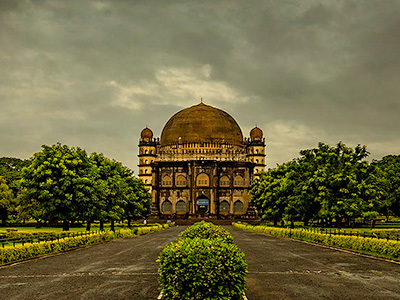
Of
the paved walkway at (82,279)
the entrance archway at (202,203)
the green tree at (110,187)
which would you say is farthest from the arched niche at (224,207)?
the paved walkway at (82,279)

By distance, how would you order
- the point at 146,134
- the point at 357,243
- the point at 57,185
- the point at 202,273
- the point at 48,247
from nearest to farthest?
the point at 202,273 < the point at 48,247 < the point at 357,243 < the point at 57,185 < the point at 146,134

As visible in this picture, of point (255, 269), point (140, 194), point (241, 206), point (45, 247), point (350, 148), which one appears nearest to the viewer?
point (255, 269)

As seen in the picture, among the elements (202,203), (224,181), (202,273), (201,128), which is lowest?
(202,273)

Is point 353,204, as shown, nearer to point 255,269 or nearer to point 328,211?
point 328,211

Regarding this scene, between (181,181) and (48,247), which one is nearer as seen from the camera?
(48,247)

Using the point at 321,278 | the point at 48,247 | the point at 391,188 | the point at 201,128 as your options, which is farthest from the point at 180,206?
the point at 321,278

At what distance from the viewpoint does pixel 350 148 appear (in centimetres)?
4869

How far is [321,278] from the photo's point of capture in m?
17.7

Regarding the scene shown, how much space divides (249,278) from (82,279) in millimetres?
7017

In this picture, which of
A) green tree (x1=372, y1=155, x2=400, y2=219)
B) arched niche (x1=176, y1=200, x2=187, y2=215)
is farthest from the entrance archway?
green tree (x1=372, y1=155, x2=400, y2=219)

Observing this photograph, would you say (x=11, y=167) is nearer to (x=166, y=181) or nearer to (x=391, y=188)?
(x=166, y=181)

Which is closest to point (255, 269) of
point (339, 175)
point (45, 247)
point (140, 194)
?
point (45, 247)

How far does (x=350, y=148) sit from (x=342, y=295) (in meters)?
37.0

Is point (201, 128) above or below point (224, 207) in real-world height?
above
